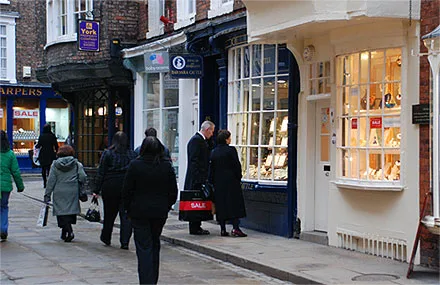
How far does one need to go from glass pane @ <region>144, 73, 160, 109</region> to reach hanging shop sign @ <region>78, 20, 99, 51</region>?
1.65 meters

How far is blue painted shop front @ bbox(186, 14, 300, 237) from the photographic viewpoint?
12023 mm

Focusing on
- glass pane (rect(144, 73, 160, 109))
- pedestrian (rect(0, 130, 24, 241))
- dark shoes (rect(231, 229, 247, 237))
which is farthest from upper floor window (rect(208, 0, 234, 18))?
pedestrian (rect(0, 130, 24, 241))

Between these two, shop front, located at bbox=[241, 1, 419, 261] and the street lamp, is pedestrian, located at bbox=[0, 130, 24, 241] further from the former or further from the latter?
the street lamp

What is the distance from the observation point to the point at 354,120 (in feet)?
34.4

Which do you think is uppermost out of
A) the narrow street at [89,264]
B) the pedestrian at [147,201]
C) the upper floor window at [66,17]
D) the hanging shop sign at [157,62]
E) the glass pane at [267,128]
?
the upper floor window at [66,17]

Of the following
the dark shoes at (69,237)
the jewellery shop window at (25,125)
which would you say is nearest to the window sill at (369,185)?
the dark shoes at (69,237)

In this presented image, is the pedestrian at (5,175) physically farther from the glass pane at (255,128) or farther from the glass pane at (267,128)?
the glass pane at (267,128)

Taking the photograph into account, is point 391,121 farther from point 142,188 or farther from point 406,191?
point 142,188

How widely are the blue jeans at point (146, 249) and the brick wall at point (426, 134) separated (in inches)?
140

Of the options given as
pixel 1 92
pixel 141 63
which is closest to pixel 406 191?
pixel 141 63

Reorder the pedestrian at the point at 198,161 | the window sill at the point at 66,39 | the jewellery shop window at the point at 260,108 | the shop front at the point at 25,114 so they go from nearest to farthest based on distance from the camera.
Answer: the pedestrian at the point at 198,161
the jewellery shop window at the point at 260,108
the window sill at the point at 66,39
the shop front at the point at 25,114

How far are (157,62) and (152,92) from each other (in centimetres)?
216

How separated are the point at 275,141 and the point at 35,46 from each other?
21.7 metres

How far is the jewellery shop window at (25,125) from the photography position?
31.6m
